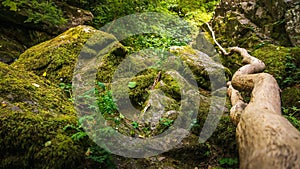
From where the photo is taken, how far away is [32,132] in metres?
2.68

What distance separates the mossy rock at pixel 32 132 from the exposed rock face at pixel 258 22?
7237mm

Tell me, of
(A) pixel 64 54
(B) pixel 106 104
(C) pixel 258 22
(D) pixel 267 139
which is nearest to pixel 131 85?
(B) pixel 106 104

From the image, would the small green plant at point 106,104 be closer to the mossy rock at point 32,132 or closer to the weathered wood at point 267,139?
the mossy rock at point 32,132

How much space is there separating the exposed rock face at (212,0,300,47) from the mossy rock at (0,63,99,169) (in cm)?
724

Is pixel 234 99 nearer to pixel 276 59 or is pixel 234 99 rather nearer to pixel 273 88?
pixel 273 88

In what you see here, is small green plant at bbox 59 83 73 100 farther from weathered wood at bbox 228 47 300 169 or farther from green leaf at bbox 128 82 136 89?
weathered wood at bbox 228 47 300 169

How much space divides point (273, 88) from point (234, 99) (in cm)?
121

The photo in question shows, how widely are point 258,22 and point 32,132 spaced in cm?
858

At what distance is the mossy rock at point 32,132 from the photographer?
2.51 meters

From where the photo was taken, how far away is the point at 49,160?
249 centimetres

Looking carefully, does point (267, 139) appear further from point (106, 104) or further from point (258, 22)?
point (258, 22)

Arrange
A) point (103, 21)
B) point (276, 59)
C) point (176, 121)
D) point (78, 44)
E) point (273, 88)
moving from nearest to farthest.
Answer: point (273, 88) < point (176, 121) < point (78, 44) < point (276, 59) < point (103, 21)

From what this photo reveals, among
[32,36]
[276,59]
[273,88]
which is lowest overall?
[32,36]

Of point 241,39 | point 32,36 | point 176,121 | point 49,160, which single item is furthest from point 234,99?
point 32,36
